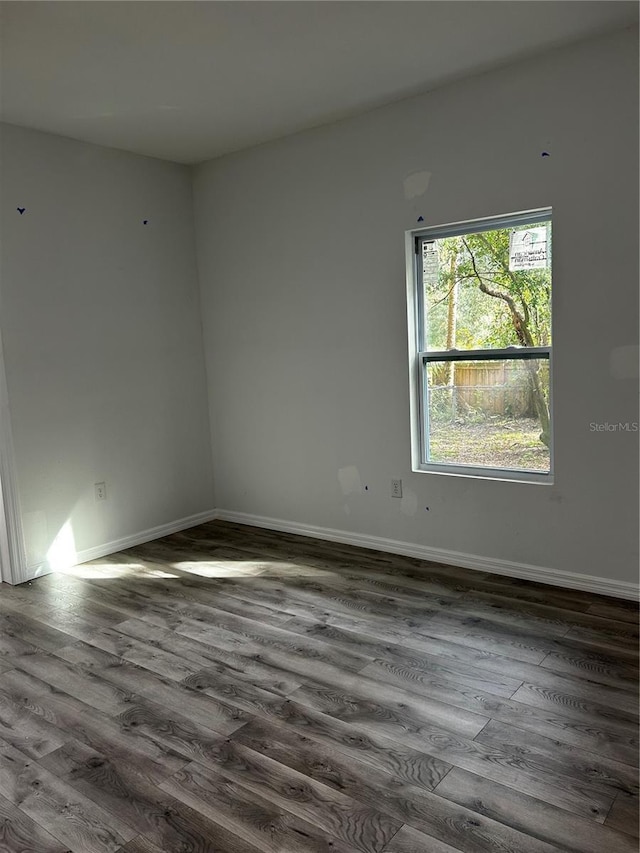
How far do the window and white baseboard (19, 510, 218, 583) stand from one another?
1.84 m

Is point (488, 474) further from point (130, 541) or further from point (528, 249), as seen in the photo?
point (130, 541)

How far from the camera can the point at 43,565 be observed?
4016 mm

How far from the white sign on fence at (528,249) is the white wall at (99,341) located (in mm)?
2368

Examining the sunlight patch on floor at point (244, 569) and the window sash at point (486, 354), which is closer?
the window sash at point (486, 354)

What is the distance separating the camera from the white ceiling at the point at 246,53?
262 cm

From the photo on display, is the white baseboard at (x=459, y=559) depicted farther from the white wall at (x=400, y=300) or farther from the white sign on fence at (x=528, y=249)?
the white sign on fence at (x=528, y=249)

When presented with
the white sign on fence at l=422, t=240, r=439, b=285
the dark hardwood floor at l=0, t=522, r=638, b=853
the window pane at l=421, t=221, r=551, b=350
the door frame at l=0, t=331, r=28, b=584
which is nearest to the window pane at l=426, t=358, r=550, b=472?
the window pane at l=421, t=221, r=551, b=350

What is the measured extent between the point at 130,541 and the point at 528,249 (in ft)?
10.1

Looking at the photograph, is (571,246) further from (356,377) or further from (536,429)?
(356,377)

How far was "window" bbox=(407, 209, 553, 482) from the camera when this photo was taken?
3.45 metres

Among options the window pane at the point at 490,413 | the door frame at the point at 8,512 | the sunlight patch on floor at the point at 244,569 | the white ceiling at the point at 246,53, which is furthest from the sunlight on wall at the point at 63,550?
the white ceiling at the point at 246,53

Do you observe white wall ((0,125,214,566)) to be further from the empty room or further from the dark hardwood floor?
the dark hardwood floor

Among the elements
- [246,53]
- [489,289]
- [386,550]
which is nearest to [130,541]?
[386,550]

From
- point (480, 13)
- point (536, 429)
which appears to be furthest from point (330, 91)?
point (536, 429)
